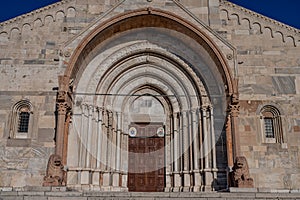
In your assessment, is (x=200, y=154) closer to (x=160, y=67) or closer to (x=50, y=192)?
(x=160, y=67)

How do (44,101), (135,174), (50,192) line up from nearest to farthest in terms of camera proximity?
1. (50,192)
2. (44,101)
3. (135,174)

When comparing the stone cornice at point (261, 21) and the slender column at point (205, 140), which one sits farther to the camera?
the stone cornice at point (261, 21)

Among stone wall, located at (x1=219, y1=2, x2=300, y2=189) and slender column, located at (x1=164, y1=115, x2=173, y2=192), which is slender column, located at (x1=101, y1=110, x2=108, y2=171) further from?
stone wall, located at (x1=219, y1=2, x2=300, y2=189)

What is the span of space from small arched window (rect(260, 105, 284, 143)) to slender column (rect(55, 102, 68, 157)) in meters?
7.42

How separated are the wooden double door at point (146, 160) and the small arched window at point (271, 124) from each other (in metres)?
4.27

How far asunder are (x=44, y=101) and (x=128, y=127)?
3822mm

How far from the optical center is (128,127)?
1549cm

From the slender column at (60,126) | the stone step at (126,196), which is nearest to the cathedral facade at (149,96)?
the slender column at (60,126)

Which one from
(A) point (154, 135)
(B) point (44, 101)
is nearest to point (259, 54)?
(A) point (154, 135)

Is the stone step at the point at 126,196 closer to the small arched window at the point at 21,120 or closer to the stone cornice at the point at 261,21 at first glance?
the small arched window at the point at 21,120

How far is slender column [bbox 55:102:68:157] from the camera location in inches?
488

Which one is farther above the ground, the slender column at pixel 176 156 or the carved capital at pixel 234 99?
the carved capital at pixel 234 99

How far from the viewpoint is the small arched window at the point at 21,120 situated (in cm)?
1336

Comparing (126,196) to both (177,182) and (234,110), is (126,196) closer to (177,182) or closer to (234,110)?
(177,182)
